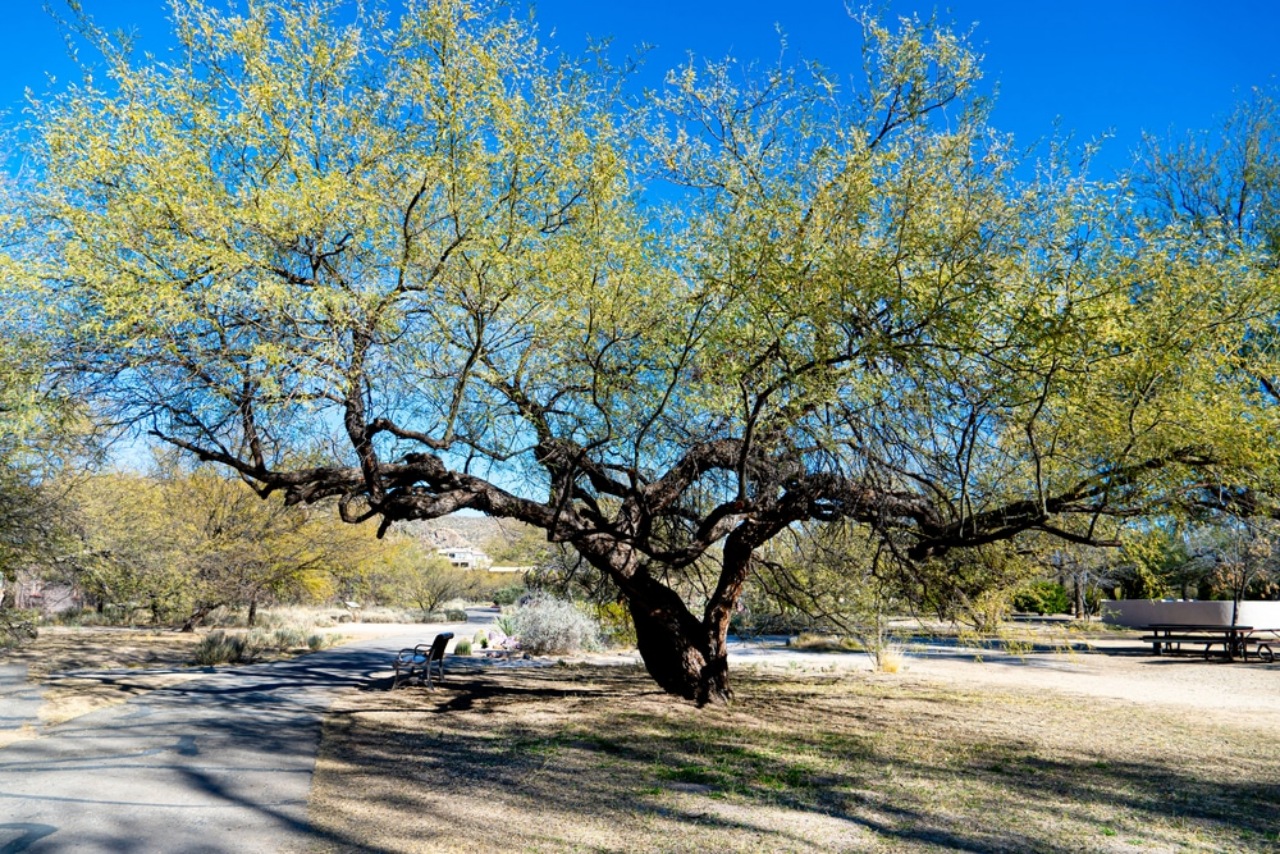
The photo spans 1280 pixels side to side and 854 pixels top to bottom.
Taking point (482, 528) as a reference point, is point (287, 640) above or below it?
below

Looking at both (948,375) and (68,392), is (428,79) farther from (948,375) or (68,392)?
(948,375)

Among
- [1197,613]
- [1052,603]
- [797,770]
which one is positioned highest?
[1197,613]

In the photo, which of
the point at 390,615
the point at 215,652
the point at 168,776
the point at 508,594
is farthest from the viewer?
the point at 508,594

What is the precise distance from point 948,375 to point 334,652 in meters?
19.7

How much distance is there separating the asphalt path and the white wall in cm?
2546

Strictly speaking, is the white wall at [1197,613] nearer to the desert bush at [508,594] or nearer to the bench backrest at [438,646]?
the bench backrest at [438,646]

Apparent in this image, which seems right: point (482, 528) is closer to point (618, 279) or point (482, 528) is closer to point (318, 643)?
point (318, 643)

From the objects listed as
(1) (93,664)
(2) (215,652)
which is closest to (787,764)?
(2) (215,652)

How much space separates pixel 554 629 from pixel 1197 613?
70.6 ft

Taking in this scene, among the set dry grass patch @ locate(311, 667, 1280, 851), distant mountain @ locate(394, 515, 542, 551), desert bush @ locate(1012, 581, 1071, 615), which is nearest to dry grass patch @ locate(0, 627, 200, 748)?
A: dry grass patch @ locate(311, 667, 1280, 851)

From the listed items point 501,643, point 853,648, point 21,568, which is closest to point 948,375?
point 21,568

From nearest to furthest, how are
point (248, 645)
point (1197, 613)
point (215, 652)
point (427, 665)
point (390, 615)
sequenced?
point (427, 665) → point (215, 652) → point (248, 645) → point (1197, 613) → point (390, 615)

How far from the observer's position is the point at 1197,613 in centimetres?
2844

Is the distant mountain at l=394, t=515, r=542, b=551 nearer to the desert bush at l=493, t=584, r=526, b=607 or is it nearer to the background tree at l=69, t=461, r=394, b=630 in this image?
the background tree at l=69, t=461, r=394, b=630
